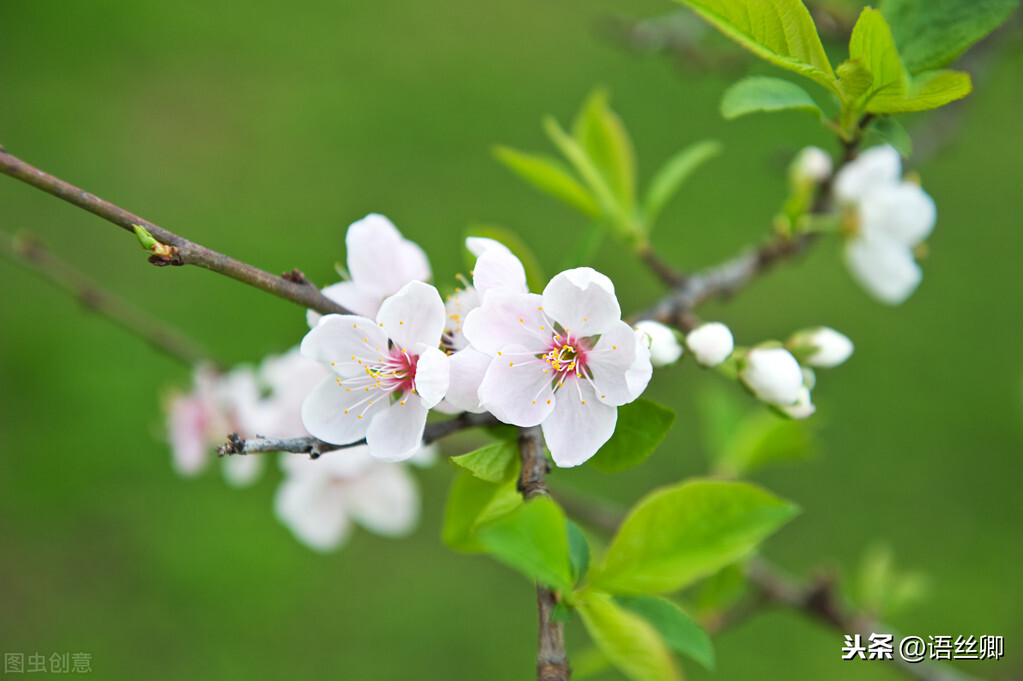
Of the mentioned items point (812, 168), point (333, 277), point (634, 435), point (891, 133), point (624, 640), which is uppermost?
point (333, 277)

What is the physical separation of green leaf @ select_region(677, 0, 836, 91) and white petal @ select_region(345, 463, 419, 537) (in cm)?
109

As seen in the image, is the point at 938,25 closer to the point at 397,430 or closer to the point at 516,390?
the point at 516,390

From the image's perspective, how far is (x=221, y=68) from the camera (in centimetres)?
484

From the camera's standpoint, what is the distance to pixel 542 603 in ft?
2.81

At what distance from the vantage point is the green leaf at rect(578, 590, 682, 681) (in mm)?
933

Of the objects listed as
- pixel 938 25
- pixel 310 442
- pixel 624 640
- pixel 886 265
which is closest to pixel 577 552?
pixel 624 640

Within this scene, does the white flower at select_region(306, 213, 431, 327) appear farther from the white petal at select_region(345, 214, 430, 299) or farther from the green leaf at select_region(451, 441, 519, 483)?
the green leaf at select_region(451, 441, 519, 483)

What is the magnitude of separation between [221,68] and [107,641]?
131 inches

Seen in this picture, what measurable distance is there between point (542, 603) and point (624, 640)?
158mm

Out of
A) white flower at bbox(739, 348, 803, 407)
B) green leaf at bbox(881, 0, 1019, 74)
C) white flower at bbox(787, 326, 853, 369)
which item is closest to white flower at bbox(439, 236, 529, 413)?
white flower at bbox(739, 348, 803, 407)

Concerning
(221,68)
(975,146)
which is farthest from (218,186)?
(975,146)

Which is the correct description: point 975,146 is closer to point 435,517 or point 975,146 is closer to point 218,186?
point 435,517

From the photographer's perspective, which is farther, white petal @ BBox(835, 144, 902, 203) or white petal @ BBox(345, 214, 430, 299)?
white petal @ BBox(835, 144, 902, 203)

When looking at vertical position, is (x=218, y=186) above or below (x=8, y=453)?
A: above
